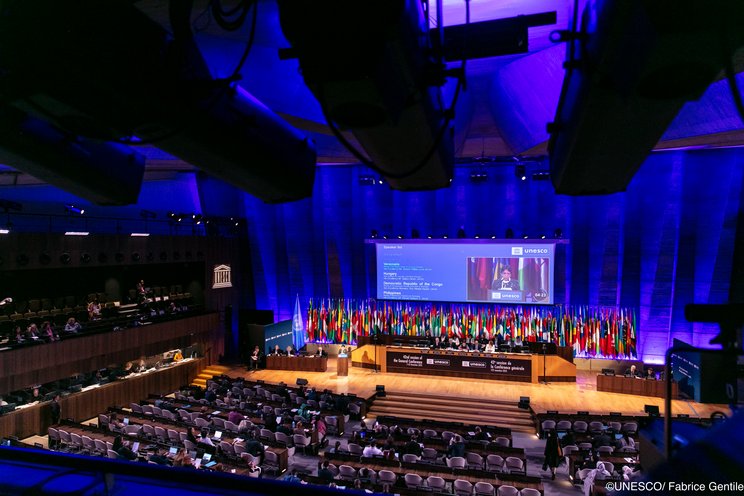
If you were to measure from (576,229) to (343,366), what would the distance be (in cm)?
1050

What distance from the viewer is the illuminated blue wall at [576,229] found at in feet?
51.2

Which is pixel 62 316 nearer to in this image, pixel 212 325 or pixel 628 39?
pixel 212 325

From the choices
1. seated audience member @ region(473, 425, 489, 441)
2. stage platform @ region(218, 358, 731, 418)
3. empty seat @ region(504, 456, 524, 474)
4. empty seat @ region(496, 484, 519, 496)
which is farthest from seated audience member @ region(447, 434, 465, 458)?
stage platform @ region(218, 358, 731, 418)

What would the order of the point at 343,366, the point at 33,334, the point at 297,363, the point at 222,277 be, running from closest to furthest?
the point at 33,334 → the point at 343,366 → the point at 297,363 → the point at 222,277

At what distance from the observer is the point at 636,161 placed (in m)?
2.76

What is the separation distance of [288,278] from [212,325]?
3939 millimetres

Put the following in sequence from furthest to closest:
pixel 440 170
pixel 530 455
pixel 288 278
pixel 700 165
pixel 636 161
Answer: pixel 288 278
pixel 700 165
pixel 530 455
pixel 440 170
pixel 636 161

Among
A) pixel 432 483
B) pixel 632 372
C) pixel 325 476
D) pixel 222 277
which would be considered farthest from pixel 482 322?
pixel 325 476

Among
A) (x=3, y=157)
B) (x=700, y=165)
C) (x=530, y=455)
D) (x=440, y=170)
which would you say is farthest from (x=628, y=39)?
(x=700, y=165)

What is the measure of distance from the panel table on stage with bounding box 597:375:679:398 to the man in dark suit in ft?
13.4

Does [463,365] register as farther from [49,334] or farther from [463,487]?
[49,334]

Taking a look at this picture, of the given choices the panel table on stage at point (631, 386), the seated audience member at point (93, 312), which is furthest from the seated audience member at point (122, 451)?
the panel table on stage at point (631, 386)

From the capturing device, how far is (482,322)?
17812 mm

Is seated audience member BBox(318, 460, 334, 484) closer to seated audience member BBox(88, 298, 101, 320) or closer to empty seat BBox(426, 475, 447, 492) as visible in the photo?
empty seat BBox(426, 475, 447, 492)
